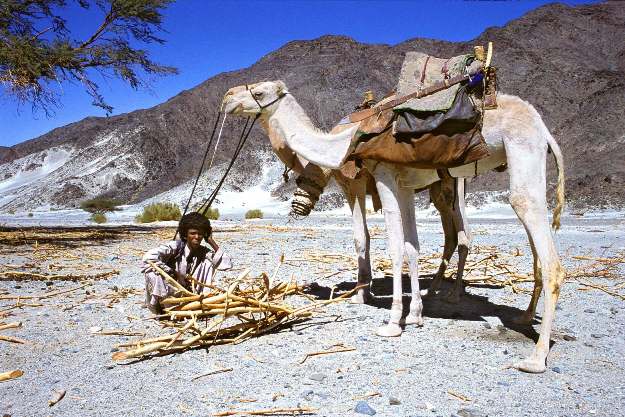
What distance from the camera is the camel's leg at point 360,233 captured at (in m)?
6.05

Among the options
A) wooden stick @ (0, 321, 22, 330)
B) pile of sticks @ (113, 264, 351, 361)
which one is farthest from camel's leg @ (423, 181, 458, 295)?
wooden stick @ (0, 321, 22, 330)

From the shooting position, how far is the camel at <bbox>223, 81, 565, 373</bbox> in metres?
4.21

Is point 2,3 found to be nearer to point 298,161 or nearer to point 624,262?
point 298,161

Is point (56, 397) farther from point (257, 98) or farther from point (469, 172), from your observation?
point (469, 172)

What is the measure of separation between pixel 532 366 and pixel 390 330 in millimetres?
1295

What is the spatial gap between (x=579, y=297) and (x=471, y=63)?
3.38 metres

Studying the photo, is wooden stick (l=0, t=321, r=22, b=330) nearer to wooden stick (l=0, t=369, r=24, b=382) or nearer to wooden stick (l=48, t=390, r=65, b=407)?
wooden stick (l=0, t=369, r=24, b=382)

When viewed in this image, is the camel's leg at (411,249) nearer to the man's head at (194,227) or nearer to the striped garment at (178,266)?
the striped garment at (178,266)

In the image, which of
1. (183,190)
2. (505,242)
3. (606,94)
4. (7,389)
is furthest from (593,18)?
(7,389)

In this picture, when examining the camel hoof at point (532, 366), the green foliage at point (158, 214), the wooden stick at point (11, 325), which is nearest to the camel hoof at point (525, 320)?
the camel hoof at point (532, 366)

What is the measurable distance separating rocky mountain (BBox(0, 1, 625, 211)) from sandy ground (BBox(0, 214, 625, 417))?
1320 inches

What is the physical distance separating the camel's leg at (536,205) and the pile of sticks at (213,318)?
6.89 ft

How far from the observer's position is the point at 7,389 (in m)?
3.62

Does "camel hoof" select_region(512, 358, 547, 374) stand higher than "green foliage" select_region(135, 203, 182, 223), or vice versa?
"green foliage" select_region(135, 203, 182, 223)
